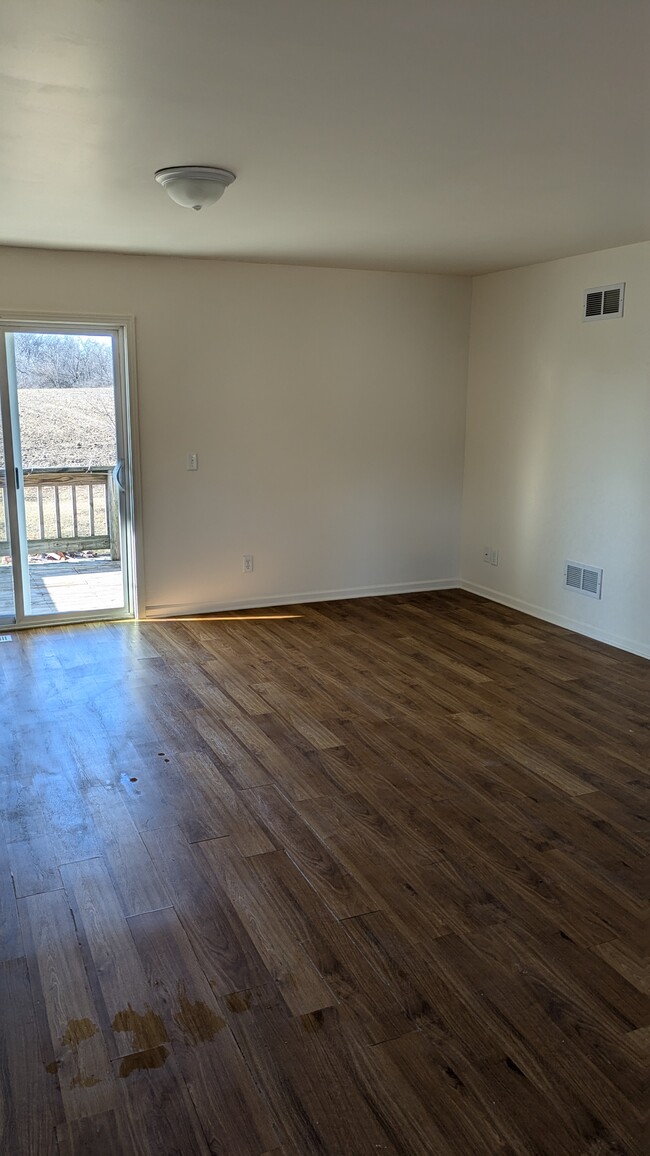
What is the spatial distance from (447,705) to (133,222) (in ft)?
9.70

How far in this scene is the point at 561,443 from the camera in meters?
5.52

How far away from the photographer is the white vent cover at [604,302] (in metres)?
4.91

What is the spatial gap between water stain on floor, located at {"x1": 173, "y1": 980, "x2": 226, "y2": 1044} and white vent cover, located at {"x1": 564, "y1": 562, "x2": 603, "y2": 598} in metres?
3.94

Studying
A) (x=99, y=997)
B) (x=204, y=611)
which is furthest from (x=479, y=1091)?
(x=204, y=611)

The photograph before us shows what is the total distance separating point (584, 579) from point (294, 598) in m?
2.14

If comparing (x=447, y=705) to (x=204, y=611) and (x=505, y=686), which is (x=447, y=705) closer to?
(x=505, y=686)

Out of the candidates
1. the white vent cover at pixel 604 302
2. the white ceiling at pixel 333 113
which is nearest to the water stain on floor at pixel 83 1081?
the white ceiling at pixel 333 113

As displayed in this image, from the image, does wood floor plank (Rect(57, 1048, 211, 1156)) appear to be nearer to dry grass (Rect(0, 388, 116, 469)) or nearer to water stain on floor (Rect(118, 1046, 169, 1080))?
water stain on floor (Rect(118, 1046, 169, 1080))

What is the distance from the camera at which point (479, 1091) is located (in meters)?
1.86

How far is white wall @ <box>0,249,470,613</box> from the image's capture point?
18.0 ft

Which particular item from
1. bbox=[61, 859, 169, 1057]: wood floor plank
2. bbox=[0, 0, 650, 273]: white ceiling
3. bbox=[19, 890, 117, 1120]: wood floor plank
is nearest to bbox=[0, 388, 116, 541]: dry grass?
bbox=[0, 0, 650, 273]: white ceiling

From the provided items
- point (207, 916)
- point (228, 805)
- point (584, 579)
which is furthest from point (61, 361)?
point (207, 916)

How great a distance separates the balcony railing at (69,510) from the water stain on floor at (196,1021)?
12.8ft

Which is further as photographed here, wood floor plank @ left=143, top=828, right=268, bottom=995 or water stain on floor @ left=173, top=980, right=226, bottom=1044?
wood floor plank @ left=143, top=828, right=268, bottom=995
